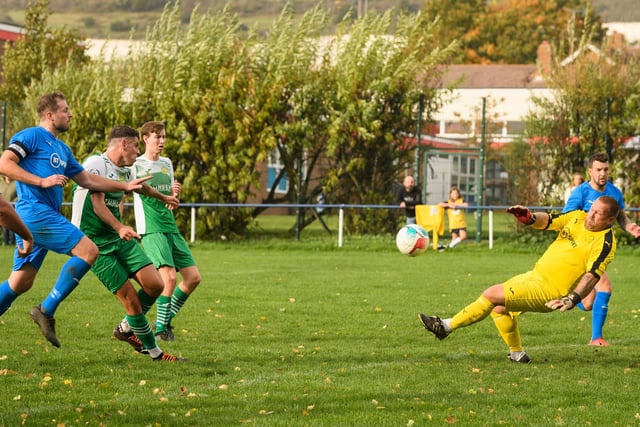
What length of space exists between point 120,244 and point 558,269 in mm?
3573

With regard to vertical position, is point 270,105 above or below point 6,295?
above

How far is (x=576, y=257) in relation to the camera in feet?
28.0

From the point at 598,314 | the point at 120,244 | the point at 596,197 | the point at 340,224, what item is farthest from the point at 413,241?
the point at 340,224

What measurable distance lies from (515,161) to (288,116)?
558 centimetres

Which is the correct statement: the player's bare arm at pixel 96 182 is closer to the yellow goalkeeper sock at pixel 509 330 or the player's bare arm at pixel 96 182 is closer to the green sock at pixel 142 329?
the green sock at pixel 142 329

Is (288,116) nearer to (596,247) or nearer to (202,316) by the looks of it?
(202,316)

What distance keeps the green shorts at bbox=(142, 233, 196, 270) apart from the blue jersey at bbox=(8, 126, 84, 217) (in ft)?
6.30

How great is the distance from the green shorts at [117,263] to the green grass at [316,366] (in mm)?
662

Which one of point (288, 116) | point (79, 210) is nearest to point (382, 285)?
point (79, 210)

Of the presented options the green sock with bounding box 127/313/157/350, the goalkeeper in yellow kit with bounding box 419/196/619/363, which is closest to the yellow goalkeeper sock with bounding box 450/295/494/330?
the goalkeeper in yellow kit with bounding box 419/196/619/363

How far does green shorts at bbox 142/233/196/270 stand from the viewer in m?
10.2

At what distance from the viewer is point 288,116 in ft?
84.8

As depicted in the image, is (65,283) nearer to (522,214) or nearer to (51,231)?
(51,231)

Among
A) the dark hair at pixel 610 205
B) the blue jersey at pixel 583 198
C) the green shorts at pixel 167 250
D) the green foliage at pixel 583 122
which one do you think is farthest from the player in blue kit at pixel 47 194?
the green foliage at pixel 583 122
